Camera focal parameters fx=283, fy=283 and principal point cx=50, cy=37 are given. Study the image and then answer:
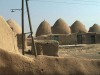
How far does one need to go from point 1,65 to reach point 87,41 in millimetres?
34379

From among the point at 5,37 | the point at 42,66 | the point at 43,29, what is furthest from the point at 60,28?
the point at 42,66

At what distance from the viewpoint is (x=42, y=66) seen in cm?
809

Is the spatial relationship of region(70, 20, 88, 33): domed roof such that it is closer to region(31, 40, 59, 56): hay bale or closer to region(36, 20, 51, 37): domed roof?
region(36, 20, 51, 37): domed roof

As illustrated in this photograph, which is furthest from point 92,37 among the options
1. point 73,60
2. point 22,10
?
point 73,60

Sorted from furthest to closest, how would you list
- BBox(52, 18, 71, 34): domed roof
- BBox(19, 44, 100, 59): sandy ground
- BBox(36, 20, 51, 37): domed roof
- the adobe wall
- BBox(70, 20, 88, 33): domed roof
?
BBox(70, 20, 88, 33): domed roof → BBox(52, 18, 71, 34): domed roof → BBox(36, 20, 51, 37): domed roof → BBox(19, 44, 100, 59): sandy ground → the adobe wall

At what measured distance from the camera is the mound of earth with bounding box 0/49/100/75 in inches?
308

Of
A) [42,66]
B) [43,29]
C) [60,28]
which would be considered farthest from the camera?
[60,28]

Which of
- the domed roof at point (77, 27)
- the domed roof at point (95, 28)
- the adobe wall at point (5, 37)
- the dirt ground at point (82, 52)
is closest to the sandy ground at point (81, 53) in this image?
the dirt ground at point (82, 52)

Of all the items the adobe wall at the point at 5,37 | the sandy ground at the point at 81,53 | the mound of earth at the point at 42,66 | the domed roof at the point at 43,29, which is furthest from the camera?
the domed roof at the point at 43,29

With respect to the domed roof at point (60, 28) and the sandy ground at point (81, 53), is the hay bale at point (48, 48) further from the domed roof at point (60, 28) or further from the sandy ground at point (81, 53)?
the domed roof at point (60, 28)

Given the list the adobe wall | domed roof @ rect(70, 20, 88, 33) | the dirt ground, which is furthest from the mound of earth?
domed roof @ rect(70, 20, 88, 33)

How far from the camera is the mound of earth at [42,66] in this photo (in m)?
7.81

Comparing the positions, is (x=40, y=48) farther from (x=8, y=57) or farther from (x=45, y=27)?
(x=45, y=27)

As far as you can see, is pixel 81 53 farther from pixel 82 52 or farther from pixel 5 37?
pixel 5 37
